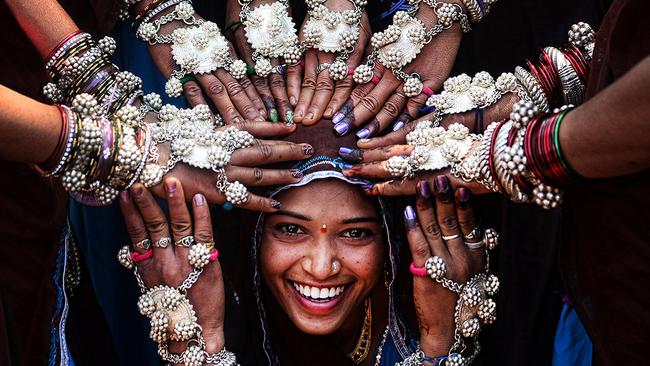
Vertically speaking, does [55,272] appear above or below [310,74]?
below

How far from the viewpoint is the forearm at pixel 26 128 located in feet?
7.61

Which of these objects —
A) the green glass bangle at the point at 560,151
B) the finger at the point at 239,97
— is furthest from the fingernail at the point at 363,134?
the green glass bangle at the point at 560,151

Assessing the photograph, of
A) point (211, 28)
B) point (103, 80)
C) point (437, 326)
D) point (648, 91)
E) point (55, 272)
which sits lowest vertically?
point (437, 326)

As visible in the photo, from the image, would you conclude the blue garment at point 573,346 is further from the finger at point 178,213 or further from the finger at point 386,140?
the finger at point 178,213

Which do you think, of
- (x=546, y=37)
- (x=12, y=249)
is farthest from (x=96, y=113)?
(x=546, y=37)

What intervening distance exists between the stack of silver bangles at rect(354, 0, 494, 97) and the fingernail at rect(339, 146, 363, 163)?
26cm

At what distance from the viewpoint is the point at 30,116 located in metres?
2.37

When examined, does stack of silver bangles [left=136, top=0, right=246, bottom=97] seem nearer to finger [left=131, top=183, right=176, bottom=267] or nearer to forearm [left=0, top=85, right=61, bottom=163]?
finger [left=131, top=183, right=176, bottom=267]

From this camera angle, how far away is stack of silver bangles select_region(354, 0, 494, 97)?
9.86 feet

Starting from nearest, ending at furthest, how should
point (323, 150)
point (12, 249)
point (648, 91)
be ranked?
point (648, 91), point (12, 249), point (323, 150)

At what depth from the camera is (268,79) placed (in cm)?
308

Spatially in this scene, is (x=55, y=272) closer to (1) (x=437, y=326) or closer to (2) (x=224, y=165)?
(2) (x=224, y=165)

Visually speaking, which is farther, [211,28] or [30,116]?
[211,28]

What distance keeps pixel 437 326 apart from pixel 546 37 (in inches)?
45.4
